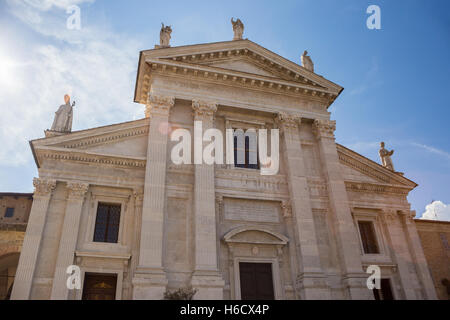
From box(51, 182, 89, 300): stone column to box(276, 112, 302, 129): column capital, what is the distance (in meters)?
10.1

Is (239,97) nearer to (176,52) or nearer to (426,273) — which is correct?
(176,52)

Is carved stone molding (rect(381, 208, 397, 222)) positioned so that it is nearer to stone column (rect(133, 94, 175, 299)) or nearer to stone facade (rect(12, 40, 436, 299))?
stone facade (rect(12, 40, 436, 299))

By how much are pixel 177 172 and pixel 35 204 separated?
592 cm

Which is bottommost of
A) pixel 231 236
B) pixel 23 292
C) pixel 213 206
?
pixel 23 292

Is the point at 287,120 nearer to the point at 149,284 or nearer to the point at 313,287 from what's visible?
the point at 313,287

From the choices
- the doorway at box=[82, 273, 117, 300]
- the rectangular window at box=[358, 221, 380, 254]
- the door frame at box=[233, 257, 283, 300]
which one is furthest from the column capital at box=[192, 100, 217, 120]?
the rectangular window at box=[358, 221, 380, 254]

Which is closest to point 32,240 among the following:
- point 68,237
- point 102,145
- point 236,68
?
point 68,237

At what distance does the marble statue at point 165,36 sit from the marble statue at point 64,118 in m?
5.58

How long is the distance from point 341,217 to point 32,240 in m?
13.5

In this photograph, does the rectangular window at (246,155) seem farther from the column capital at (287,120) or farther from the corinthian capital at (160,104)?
the corinthian capital at (160,104)

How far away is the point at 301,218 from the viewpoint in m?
17.0

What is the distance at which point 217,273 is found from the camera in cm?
1463

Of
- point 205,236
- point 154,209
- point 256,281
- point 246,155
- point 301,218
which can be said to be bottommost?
point 256,281
